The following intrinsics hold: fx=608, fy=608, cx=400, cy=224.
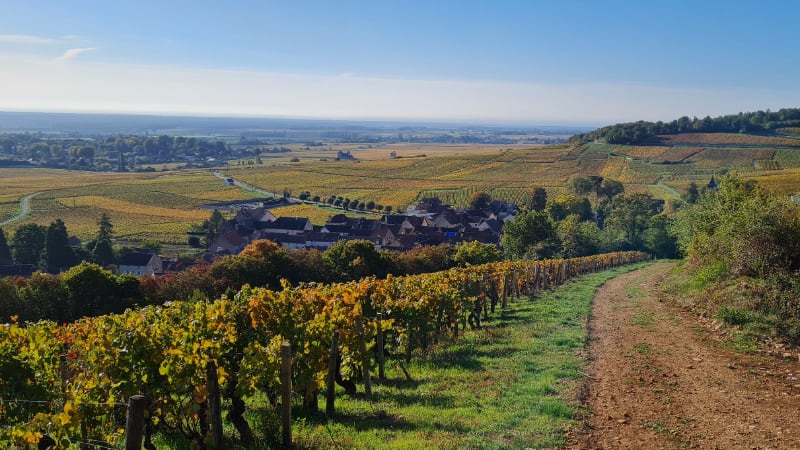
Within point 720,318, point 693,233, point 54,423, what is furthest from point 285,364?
point 693,233

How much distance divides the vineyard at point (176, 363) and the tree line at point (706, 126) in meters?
156

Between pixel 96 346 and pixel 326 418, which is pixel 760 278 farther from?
pixel 96 346

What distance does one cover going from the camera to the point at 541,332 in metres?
16.1

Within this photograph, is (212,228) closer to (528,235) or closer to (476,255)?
(528,235)

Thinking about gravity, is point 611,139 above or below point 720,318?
above

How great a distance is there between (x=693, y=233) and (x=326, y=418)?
77.3 ft

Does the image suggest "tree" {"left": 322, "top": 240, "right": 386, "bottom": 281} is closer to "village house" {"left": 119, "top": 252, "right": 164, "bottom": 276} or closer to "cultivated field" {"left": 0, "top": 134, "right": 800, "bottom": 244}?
"village house" {"left": 119, "top": 252, "right": 164, "bottom": 276}

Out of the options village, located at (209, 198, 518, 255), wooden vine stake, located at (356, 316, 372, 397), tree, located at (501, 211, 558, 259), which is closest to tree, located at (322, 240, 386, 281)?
tree, located at (501, 211, 558, 259)

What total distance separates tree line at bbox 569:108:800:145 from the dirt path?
150430mm

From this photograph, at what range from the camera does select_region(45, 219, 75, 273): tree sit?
5953cm

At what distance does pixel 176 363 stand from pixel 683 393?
8282 millimetres

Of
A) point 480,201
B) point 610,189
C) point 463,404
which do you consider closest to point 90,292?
point 463,404

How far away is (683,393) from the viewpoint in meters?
10.5

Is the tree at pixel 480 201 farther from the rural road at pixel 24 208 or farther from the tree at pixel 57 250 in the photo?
the rural road at pixel 24 208
